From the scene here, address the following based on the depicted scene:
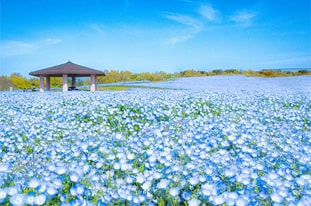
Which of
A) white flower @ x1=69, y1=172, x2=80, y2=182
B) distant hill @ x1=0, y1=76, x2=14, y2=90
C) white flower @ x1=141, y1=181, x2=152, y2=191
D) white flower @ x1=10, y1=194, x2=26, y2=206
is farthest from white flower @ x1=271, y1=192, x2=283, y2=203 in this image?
distant hill @ x1=0, y1=76, x2=14, y2=90

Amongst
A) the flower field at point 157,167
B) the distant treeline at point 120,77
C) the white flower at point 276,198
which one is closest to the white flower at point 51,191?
the flower field at point 157,167

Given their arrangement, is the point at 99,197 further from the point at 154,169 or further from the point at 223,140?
the point at 223,140

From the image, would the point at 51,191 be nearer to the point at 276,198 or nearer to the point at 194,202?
the point at 194,202

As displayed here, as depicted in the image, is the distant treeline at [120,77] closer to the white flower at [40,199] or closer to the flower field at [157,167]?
the flower field at [157,167]

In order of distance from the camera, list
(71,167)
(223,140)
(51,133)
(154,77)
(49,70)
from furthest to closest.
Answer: (154,77)
(49,70)
(51,133)
(223,140)
(71,167)

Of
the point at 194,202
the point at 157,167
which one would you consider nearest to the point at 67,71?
the point at 157,167

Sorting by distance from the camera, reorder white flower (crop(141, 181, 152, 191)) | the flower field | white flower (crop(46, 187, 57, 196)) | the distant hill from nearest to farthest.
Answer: white flower (crop(46, 187, 57, 196))
the flower field
white flower (crop(141, 181, 152, 191))
the distant hill

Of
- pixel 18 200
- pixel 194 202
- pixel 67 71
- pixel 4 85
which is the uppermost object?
pixel 67 71

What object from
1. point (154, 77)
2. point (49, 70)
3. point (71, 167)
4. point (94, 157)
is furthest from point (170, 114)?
point (154, 77)

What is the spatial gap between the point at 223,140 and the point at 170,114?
2532 millimetres

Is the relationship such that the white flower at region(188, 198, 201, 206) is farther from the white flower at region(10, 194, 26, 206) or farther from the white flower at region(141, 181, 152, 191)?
the white flower at region(10, 194, 26, 206)

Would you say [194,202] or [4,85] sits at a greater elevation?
[4,85]

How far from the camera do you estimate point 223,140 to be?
381 cm

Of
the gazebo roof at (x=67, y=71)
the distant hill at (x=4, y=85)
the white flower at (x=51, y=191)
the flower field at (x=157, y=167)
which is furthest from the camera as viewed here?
the distant hill at (x=4, y=85)
